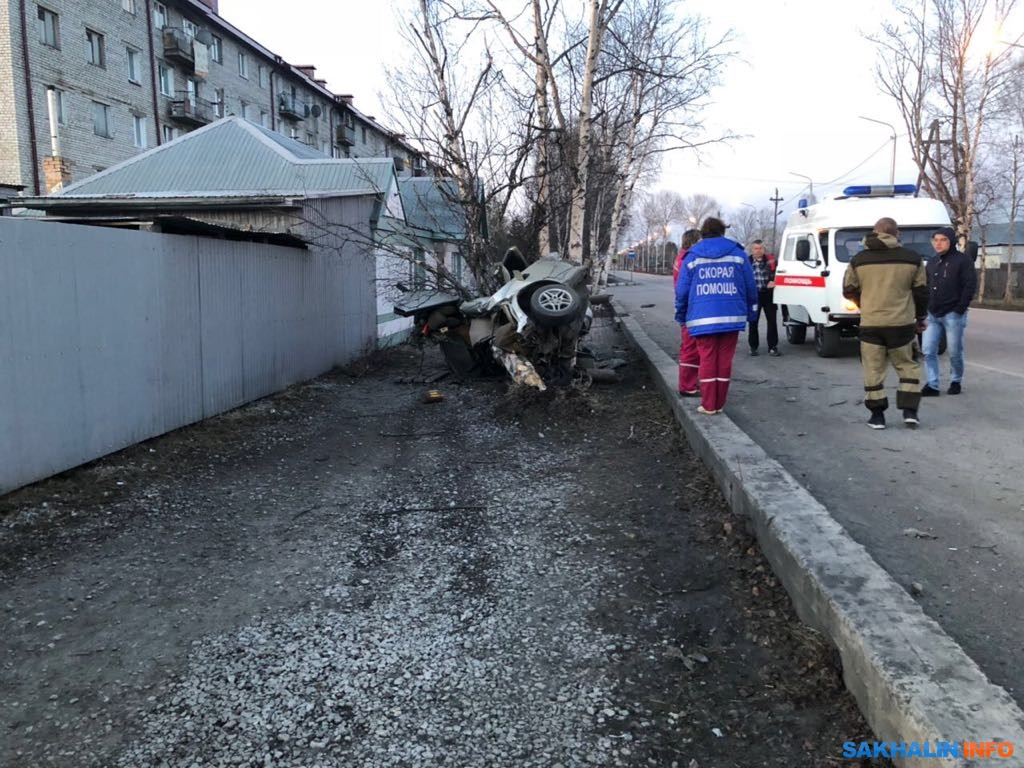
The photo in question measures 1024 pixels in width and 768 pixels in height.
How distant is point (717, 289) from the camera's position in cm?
Result: 634

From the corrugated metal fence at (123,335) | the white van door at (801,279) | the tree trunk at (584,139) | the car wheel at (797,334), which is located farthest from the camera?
the car wheel at (797,334)

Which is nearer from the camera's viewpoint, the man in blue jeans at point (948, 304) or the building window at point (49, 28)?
the man in blue jeans at point (948, 304)

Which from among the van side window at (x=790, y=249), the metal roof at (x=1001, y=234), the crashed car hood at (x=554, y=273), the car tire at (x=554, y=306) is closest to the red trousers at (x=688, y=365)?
the car tire at (x=554, y=306)

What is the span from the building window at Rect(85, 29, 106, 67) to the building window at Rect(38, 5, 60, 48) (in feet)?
4.35

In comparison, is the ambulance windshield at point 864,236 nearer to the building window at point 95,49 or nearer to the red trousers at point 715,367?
the red trousers at point 715,367

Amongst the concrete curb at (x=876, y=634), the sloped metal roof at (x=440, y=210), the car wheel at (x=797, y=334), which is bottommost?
the concrete curb at (x=876, y=634)

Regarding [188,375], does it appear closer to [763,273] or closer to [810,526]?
[810,526]

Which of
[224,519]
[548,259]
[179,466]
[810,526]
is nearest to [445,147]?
[548,259]

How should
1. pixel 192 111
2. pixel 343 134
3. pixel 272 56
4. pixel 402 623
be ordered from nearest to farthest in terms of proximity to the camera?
1. pixel 402 623
2. pixel 192 111
3. pixel 272 56
4. pixel 343 134

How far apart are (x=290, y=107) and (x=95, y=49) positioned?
1528 centimetres

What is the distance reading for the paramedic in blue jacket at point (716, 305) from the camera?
6.29m

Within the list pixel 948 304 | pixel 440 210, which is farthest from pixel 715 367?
pixel 440 210

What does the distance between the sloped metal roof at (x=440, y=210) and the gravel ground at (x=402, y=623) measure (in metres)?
6.58

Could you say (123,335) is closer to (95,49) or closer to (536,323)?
(536,323)
